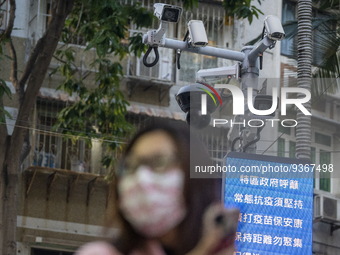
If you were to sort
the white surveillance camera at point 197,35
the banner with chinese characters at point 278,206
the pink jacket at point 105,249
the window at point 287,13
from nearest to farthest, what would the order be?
the pink jacket at point 105,249
the white surveillance camera at point 197,35
the banner with chinese characters at point 278,206
the window at point 287,13

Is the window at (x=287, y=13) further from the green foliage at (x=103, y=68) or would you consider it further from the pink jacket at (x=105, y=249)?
the pink jacket at (x=105, y=249)

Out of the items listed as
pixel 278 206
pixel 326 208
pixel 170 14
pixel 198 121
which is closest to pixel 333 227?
pixel 326 208

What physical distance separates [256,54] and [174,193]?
33.0 feet

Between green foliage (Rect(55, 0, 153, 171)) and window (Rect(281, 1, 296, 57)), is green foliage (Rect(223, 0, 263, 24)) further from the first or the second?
window (Rect(281, 1, 296, 57))

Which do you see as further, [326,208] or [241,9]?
[326,208]

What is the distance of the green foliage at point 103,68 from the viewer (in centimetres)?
1477

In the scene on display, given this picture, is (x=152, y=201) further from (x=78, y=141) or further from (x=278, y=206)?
(x=78, y=141)

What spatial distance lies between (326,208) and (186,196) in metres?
20.3

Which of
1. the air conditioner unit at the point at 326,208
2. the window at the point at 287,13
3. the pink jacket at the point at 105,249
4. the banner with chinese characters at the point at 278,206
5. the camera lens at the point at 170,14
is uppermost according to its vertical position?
the window at the point at 287,13

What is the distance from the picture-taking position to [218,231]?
2.31 m

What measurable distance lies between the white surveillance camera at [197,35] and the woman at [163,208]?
9.85 m

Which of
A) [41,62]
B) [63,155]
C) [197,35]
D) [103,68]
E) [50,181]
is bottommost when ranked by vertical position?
[50,181]

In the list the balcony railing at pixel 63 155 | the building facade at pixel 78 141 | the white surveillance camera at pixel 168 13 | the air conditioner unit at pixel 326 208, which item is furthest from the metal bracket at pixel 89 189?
the white surveillance camera at pixel 168 13

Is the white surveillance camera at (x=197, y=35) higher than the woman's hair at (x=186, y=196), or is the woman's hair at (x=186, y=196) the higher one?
the white surveillance camera at (x=197, y=35)
